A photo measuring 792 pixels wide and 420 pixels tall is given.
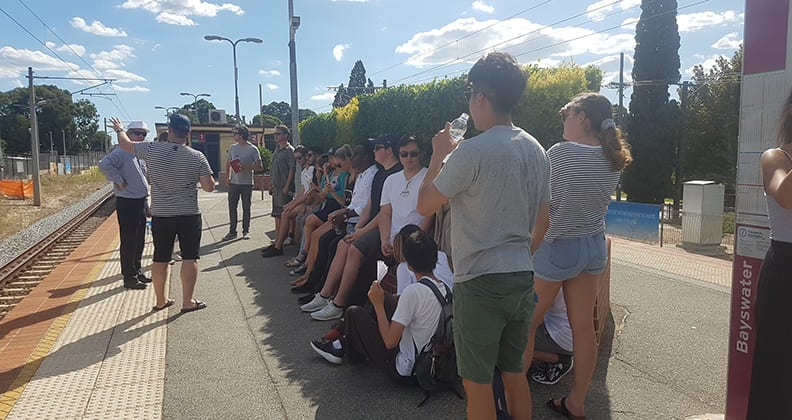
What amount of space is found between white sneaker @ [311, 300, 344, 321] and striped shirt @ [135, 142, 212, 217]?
1.62m

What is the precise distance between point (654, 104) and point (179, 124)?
74.7 ft

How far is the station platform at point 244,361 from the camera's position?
3.36 m

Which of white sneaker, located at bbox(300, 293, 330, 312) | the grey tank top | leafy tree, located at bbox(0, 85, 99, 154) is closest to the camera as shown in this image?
the grey tank top

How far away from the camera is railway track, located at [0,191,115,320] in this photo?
22.6ft

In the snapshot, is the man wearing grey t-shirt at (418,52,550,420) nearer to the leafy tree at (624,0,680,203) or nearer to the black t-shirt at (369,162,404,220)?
the black t-shirt at (369,162,404,220)

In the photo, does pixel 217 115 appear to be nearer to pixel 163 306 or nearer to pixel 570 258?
pixel 163 306

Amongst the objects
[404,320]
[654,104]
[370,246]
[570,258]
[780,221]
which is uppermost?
[654,104]

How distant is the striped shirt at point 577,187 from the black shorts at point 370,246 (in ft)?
7.30

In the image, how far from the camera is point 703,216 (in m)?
10.5

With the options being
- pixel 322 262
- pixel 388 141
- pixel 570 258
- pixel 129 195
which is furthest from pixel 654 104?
pixel 570 258

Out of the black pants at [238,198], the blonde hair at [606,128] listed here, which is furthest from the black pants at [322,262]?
the black pants at [238,198]

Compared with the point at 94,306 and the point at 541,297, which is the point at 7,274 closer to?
the point at 94,306

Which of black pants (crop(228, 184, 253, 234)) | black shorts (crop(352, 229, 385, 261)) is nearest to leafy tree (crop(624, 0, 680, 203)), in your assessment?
black pants (crop(228, 184, 253, 234))

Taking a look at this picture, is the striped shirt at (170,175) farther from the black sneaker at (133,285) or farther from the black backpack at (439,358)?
the black backpack at (439,358)
